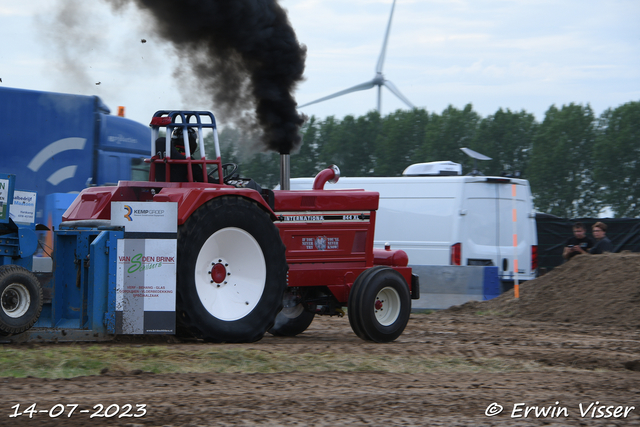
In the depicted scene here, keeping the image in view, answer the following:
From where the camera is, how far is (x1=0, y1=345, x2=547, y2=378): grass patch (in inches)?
240

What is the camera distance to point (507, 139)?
6469 cm

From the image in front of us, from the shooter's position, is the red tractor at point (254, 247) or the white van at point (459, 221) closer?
the red tractor at point (254, 247)

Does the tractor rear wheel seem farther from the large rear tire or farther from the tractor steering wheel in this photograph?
the tractor steering wheel

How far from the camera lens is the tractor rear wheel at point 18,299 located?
6.98 m

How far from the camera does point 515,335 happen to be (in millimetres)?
10070

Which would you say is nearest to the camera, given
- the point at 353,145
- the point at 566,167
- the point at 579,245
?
the point at 579,245

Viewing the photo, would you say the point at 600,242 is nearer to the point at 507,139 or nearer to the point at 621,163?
the point at 621,163

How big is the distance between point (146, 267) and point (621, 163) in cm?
5593

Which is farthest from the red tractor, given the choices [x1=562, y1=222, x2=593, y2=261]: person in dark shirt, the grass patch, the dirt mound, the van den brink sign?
[x1=562, y1=222, x2=593, y2=261]: person in dark shirt

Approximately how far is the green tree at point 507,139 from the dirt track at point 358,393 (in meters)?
57.7

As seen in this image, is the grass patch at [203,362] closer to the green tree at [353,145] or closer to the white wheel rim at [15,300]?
the white wheel rim at [15,300]

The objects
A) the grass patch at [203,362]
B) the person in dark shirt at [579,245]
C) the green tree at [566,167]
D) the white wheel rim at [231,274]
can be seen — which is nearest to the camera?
the grass patch at [203,362]

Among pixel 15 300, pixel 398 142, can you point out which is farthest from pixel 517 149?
pixel 15 300
